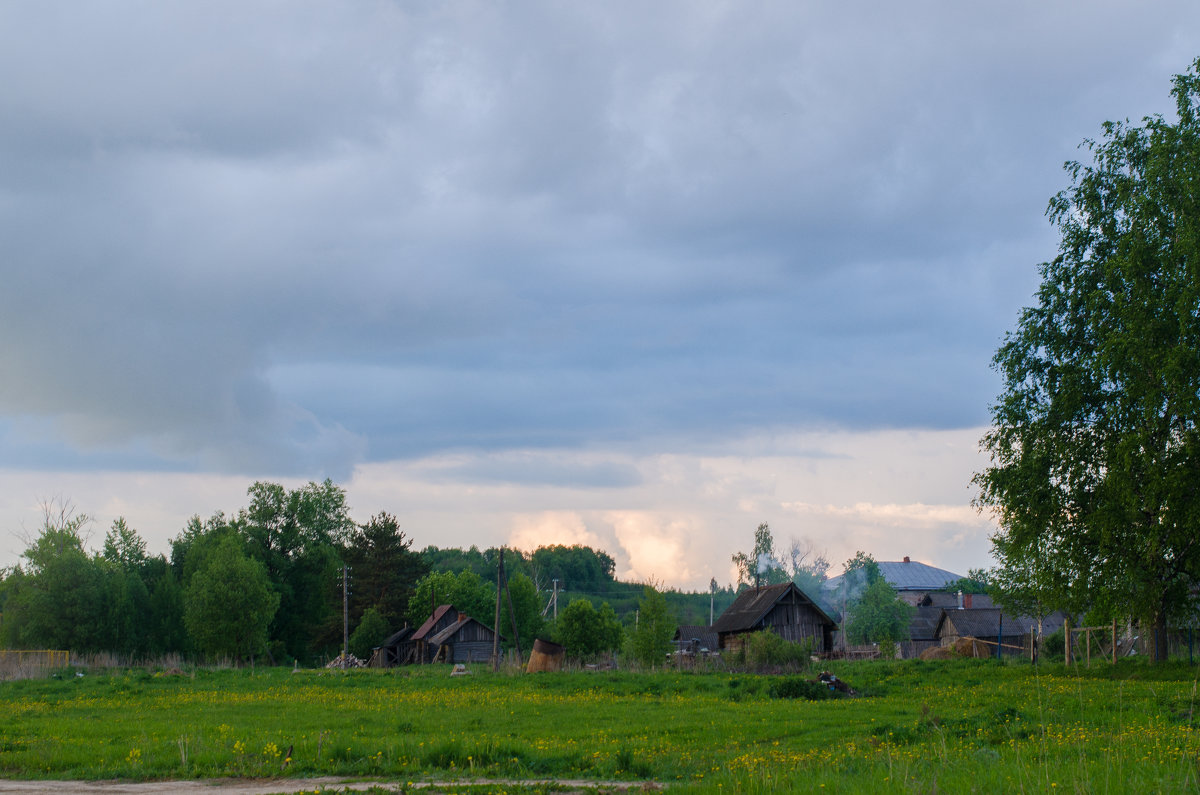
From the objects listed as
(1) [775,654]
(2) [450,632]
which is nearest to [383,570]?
(2) [450,632]

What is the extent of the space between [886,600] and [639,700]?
51.7m

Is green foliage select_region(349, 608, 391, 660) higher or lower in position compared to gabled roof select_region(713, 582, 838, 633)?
lower

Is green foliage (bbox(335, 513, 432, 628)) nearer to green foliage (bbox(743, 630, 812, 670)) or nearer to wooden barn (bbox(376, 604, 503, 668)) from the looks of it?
wooden barn (bbox(376, 604, 503, 668))

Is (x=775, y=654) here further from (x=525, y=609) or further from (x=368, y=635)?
(x=368, y=635)

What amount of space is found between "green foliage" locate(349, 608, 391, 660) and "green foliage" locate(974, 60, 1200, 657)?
59398 mm

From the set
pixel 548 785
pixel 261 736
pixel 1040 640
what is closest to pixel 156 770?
pixel 261 736

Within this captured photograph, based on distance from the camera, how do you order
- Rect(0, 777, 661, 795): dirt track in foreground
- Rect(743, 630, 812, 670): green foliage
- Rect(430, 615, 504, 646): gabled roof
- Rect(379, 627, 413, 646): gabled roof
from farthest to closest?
Rect(379, 627, 413, 646): gabled roof < Rect(430, 615, 504, 646): gabled roof < Rect(743, 630, 812, 670): green foliage < Rect(0, 777, 661, 795): dirt track in foreground

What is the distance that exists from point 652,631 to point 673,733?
3310cm

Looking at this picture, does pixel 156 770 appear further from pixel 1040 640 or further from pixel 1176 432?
pixel 1040 640

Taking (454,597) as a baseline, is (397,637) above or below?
below

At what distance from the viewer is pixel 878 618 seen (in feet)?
240

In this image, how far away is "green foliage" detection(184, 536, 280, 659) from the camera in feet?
207

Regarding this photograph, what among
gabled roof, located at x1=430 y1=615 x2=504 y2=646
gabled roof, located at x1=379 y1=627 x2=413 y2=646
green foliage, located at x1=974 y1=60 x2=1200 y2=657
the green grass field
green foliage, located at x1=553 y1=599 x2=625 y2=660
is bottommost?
gabled roof, located at x1=379 y1=627 x2=413 y2=646

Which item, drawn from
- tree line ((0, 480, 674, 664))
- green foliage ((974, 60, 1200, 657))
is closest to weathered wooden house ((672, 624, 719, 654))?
tree line ((0, 480, 674, 664))
